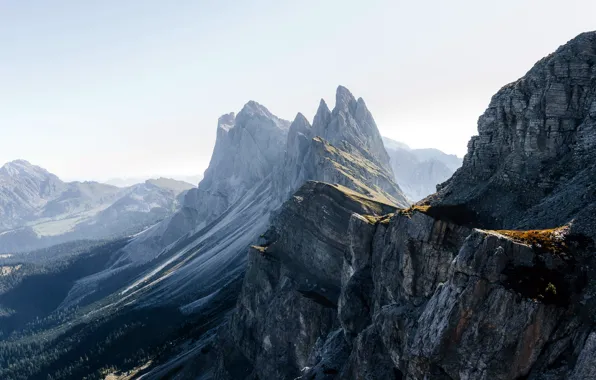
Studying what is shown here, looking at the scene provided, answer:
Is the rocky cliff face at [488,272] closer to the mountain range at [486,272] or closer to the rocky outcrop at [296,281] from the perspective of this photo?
the mountain range at [486,272]

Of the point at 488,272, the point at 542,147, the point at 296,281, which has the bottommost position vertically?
the point at 296,281

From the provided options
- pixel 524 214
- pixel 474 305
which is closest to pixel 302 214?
pixel 524 214

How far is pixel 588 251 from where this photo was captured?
37.5m

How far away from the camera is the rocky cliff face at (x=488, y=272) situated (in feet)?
117

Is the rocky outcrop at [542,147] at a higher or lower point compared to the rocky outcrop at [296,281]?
higher

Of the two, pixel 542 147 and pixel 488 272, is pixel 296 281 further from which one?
pixel 488 272

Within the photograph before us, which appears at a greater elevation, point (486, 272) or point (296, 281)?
point (486, 272)

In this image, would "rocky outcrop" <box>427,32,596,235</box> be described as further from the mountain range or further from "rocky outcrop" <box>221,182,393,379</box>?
"rocky outcrop" <box>221,182,393,379</box>

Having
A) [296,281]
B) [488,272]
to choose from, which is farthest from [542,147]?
[296,281]

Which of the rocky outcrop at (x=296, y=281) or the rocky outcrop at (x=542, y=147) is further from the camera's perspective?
the rocky outcrop at (x=296, y=281)

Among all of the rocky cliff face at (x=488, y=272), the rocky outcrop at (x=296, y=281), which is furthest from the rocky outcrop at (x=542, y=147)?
the rocky outcrop at (x=296, y=281)

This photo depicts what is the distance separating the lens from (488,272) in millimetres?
38125

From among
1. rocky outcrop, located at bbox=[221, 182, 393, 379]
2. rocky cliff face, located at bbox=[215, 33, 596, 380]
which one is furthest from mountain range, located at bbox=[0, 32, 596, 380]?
rocky outcrop, located at bbox=[221, 182, 393, 379]

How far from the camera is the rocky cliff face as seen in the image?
3556 centimetres
